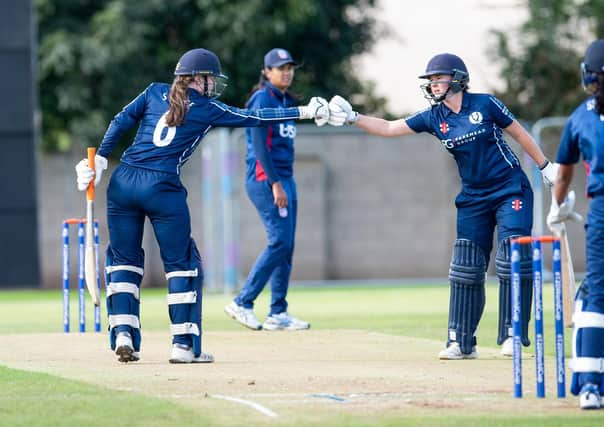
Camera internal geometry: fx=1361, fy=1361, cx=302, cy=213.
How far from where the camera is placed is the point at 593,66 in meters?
7.33

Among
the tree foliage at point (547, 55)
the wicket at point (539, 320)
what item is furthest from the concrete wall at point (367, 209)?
the wicket at point (539, 320)

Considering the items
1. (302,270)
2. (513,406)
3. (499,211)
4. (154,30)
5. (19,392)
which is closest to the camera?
(513,406)

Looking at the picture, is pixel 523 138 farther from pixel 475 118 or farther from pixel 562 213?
pixel 562 213

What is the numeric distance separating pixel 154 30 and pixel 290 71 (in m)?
13.8

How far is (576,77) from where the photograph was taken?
87.9 feet

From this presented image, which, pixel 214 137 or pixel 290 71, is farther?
pixel 214 137

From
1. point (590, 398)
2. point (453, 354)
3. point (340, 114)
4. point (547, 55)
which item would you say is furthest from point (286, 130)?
point (547, 55)

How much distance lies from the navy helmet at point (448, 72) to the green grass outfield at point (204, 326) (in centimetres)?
218

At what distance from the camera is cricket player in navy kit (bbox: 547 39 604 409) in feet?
23.7

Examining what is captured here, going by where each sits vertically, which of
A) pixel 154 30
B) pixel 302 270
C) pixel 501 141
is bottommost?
pixel 302 270

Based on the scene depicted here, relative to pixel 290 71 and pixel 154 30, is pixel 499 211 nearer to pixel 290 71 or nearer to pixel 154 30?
pixel 290 71

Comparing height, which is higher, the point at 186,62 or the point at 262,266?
the point at 186,62

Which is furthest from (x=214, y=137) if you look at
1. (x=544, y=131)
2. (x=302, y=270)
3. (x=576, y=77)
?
(x=576, y=77)

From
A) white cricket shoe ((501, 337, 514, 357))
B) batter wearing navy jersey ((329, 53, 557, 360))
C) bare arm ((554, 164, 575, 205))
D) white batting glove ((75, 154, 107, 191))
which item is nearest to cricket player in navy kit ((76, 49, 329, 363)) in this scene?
white batting glove ((75, 154, 107, 191))
